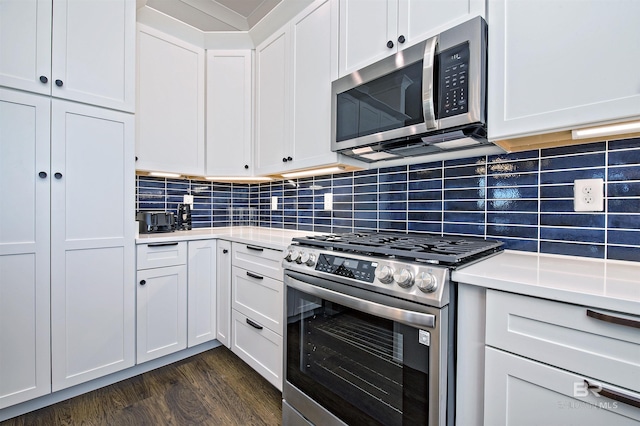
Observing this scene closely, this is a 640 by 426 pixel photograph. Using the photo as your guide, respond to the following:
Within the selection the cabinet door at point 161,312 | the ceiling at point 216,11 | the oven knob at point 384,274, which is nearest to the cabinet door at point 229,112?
the ceiling at point 216,11

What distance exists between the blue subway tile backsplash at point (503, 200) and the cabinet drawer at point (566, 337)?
607mm

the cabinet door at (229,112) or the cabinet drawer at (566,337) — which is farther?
the cabinet door at (229,112)

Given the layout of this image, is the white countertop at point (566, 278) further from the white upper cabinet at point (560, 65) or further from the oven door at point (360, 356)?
the white upper cabinet at point (560, 65)

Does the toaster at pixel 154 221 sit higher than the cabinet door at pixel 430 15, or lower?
lower

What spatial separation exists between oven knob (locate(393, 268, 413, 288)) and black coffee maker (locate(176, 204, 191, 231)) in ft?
6.89

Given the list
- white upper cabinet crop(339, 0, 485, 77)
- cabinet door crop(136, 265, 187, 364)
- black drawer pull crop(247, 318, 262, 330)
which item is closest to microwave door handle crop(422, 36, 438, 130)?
white upper cabinet crop(339, 0, 485, 77)

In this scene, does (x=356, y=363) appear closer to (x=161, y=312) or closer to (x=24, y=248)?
(x=161, y=312)

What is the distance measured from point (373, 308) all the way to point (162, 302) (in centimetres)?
167

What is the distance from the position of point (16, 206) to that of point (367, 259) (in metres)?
1.88

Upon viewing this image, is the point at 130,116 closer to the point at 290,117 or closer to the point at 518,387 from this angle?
the point at 290,117

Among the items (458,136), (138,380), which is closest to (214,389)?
(138,380)

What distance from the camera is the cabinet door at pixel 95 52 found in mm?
1698

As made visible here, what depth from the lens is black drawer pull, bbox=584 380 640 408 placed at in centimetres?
68

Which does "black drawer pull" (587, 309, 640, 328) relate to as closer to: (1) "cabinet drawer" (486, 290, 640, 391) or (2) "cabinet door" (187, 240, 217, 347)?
(1) "cabinet drawer" (486, 290, 640, 391)
